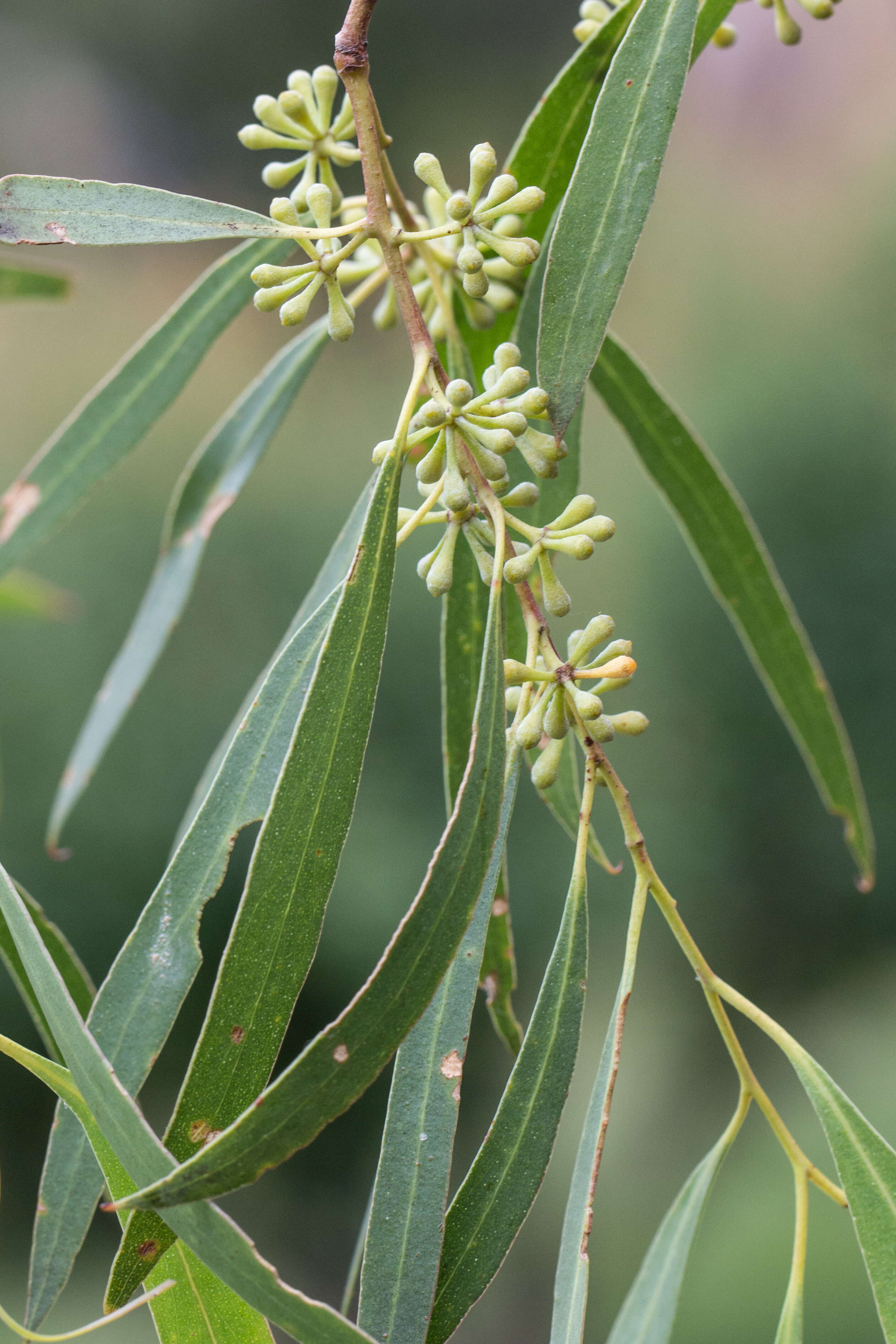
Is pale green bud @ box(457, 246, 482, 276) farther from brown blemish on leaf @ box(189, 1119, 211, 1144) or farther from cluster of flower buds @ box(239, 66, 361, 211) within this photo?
brown blemish on leaf @ box(189, 1119, 211, 1144)

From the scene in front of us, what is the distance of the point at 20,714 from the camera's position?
2.29m

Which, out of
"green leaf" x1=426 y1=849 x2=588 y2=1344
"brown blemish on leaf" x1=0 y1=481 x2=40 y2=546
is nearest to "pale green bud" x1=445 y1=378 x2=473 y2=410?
"green leaf" x1=426 y1=849 x2=588 y2=1344

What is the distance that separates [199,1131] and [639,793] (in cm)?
209

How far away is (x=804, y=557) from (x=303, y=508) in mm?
1154

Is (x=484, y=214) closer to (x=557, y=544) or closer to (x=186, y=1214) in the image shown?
(x=557, y=544)

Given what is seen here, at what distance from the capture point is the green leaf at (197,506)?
535 mm

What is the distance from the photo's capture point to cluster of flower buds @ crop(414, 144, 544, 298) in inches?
12.2

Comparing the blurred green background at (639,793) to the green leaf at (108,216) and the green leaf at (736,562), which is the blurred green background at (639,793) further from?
the green leaf at (108,216)

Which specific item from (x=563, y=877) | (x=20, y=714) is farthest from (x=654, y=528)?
(x=20, y=714)

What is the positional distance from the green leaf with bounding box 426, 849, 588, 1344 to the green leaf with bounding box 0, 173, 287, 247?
23cm

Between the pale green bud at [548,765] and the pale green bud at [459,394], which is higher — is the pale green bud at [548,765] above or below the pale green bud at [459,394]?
below

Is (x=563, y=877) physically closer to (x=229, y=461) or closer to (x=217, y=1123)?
(x=229, y=461)

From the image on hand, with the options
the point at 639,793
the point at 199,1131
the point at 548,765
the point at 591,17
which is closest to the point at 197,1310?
the point at 199,1131

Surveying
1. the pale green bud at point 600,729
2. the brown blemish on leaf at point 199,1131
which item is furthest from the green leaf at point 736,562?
the brown blemish on leaf at point 199,1131
